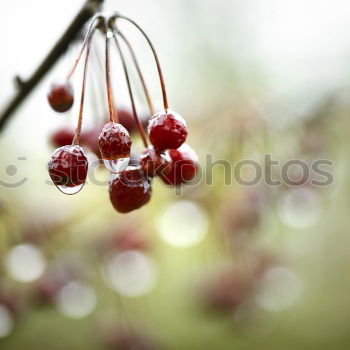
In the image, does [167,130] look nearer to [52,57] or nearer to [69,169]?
[69,169]

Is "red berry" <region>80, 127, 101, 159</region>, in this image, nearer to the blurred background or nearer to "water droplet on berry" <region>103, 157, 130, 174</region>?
the blurred background

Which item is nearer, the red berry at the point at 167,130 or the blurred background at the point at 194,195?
the red berry at the point at 167,130

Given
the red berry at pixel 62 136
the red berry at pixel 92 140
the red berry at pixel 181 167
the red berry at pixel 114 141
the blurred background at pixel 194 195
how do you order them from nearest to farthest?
the red berry at pixel 114 141 < the red berry at pixel 181 167 < the red berry at pixel 92 140 < the red berry at pixel 62 136 < the blurred background at pixel 194 195

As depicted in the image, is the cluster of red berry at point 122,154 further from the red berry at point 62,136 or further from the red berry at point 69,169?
the red berry at point 62,136

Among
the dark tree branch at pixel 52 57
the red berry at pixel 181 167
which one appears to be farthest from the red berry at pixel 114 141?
the dark tree branch at pixel 52 57

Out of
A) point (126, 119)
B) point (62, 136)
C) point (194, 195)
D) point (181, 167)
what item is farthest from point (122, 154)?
point (194, 195)

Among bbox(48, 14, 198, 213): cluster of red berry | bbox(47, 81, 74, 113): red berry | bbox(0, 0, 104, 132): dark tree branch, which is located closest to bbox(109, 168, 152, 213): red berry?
bbox(48, 14, 198, 213): cluster of red berry
